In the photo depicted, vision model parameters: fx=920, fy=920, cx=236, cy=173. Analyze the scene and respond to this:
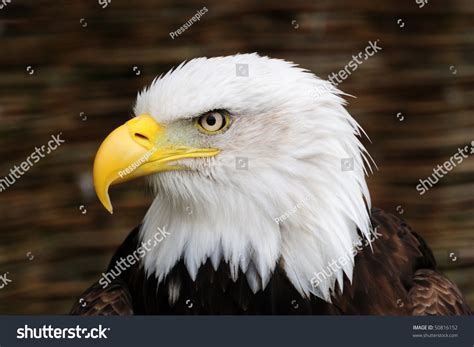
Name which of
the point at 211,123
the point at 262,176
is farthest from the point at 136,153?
the point at 262,176

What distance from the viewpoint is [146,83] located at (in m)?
3.58

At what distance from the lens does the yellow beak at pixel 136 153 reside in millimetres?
2285

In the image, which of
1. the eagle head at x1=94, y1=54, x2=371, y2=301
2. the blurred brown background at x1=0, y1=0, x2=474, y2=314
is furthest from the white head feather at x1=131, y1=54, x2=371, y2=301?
the blurred brown background at x1=0, y1=0, x2=474, y2=314

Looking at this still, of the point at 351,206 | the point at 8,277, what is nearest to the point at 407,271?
the point at 351,206

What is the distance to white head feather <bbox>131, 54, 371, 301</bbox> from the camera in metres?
2.35

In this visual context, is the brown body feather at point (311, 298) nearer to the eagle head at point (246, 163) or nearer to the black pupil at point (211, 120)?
the eagle head at point (246, 163)

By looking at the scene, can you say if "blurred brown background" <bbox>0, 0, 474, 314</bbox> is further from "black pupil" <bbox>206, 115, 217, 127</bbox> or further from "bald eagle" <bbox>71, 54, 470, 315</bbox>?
"black pupil" <bbox>206, 115, 217, 127</bbox>

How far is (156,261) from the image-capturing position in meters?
2.52

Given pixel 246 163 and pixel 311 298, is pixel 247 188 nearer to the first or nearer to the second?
pixel 246 163

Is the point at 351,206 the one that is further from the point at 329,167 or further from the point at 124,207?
the point at 124,207

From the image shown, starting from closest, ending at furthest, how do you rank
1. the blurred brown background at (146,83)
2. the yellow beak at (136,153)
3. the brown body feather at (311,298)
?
the yellow beak at (136,153) < the brown body feather at (311,298) < the blurred brown background at (146,83)

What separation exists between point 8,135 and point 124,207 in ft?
1.74

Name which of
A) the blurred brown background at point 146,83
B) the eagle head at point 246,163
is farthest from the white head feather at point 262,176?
the blurred brown background at point 146,83

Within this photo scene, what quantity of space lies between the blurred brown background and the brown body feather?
85 cm
